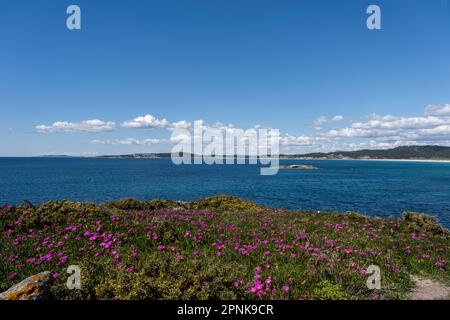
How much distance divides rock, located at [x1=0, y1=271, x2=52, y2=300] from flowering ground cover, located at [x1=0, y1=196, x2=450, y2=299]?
376mm

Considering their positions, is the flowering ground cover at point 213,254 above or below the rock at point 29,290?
below

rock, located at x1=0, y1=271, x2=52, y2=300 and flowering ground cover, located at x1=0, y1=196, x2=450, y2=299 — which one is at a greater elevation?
rock, located at x1=0, y1=271, x2=52, y2=300

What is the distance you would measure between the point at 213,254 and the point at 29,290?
508cm

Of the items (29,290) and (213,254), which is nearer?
(29,290)

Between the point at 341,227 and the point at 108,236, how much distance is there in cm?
1012

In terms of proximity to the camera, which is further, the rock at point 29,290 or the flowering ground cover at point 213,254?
the flowering ground cover at point 213,254

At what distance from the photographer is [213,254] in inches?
344

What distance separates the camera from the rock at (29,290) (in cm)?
489

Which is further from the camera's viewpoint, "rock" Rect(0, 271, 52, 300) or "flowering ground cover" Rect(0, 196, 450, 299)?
"flowering ground cover" Rect(0, 196, 450, 299)

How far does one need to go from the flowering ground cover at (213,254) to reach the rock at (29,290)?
1.23 ft

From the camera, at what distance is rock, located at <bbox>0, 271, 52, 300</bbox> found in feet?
16.1

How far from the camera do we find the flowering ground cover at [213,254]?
5.99 meters

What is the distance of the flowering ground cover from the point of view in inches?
236

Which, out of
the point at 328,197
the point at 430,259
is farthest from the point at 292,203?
the point at 430,259
